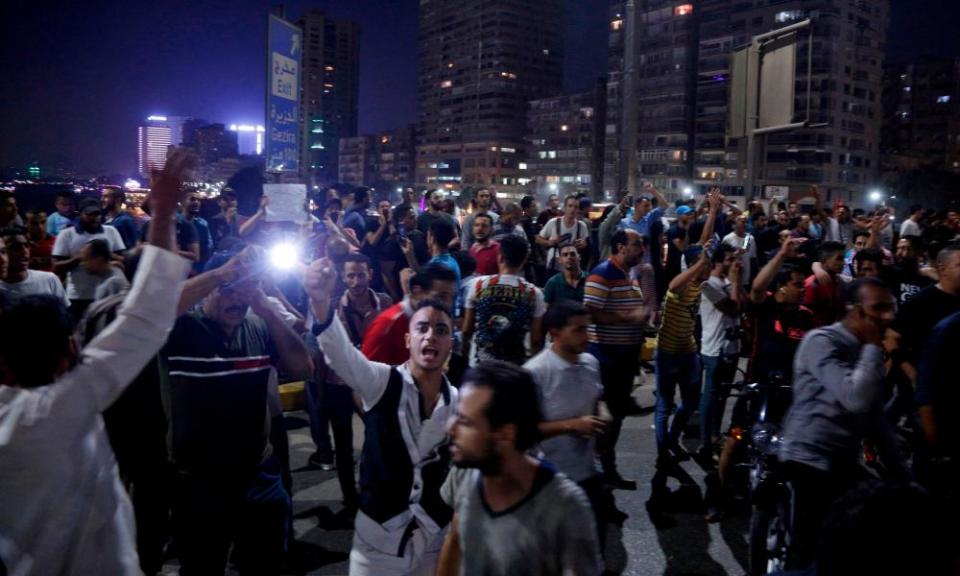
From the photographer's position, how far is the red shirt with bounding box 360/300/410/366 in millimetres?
4551

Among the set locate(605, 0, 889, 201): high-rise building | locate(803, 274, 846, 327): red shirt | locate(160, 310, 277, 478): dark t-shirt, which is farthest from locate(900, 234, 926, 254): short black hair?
locate(605, 0, 889, 201): high-rise building

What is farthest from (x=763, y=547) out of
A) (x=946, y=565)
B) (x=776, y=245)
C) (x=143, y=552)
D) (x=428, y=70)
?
(x=428, y=70)

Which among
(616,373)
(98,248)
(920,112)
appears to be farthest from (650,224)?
(920,112)

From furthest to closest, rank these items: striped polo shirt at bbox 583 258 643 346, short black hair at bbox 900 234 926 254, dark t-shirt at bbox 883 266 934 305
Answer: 1. short black hair at bbox 900 234 926 254
2. dark t-shirt at bbox 883 266 934 305
3. striped polo shirt at bbox 583 258 643 346

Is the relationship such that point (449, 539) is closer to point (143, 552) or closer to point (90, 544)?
point (90, 544)

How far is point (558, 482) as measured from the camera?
2.45 meters

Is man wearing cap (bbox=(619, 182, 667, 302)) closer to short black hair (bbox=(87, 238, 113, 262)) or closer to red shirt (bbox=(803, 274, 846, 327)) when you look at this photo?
red shirt (bbox=(803, 274, 846, 327))

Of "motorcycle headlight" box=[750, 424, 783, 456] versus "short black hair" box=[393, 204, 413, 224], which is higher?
"short black hair" box=[393, 204, 413, 224]

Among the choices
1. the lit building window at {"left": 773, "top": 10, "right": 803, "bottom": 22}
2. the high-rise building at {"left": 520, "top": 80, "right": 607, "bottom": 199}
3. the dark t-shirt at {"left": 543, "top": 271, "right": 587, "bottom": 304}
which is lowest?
the dark t-shirt at {"left": 543, "top": 271, "right": 587, "bottom": 304}

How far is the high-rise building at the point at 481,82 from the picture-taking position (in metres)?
157

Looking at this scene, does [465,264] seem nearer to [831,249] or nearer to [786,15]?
[831,249]

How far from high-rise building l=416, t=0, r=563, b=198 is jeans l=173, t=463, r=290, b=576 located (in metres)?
148

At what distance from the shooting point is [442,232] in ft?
23.3

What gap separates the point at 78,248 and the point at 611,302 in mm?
5985
